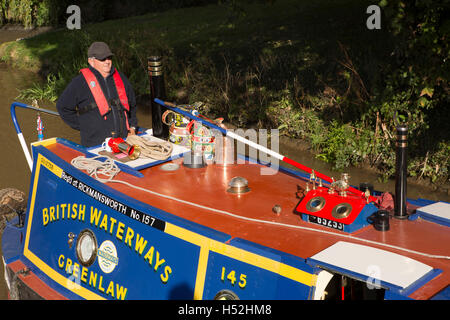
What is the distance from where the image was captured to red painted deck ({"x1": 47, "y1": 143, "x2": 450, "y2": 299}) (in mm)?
3705

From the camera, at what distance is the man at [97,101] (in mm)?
5523

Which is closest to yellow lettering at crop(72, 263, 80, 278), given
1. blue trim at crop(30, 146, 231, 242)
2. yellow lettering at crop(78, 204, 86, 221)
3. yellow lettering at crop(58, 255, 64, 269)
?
yellow lettering at crop(58, 255, 64, 269)

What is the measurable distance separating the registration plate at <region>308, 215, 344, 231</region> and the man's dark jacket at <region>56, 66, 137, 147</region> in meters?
2.27

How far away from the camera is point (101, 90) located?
5.55 m

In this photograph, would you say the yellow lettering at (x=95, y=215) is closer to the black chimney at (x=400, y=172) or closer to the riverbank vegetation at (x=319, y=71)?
the black chimney at (x=400, y=172)

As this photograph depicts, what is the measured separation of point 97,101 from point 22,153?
19.4 ft

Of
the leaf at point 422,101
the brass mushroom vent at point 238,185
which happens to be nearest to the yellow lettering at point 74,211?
the brass mushroom vent at point 238,185

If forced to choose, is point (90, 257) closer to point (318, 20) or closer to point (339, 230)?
point (339, 230)

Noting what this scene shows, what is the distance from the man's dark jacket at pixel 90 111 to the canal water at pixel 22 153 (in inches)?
79.1

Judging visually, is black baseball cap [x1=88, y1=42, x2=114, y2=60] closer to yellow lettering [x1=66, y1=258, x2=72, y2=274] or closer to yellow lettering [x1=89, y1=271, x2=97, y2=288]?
yellow lettering [x1=66, y1=258, x2=72, y2=274]

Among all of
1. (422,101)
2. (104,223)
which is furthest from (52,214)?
(422,101)

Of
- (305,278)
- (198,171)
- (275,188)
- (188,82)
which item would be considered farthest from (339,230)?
(188,82)

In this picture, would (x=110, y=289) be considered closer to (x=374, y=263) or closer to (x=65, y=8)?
(x=374, y=263)

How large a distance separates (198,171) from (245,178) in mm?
424
